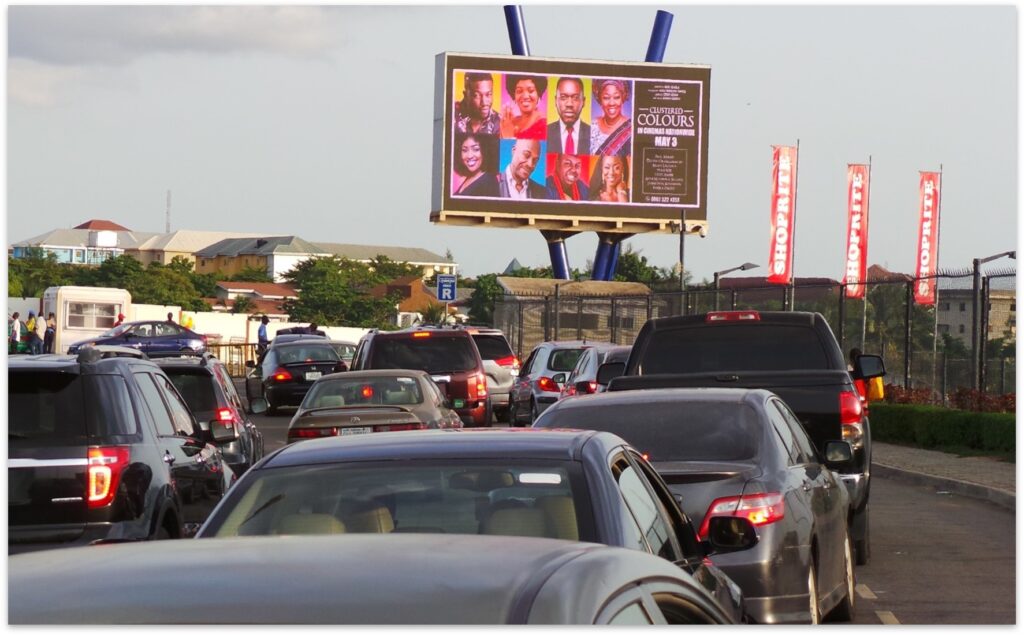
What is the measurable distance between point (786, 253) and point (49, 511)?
45340 millimetres

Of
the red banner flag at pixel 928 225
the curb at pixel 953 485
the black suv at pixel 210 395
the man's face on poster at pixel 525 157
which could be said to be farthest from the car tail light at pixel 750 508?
the man's face on poster at pixel 525 157

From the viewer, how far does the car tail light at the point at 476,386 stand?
2545 centimetres

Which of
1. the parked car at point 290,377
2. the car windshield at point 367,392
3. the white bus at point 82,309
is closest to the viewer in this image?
the car windshield at point 367,392

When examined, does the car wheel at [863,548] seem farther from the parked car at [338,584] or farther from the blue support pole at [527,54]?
the blue support pole at [527,54]

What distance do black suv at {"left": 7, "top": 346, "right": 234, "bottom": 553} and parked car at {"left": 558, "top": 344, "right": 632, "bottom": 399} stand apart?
13166 millimetres

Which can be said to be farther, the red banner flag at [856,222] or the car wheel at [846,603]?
the red banner flag at [856,222]

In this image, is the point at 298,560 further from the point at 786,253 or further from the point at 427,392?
the point at 786,253

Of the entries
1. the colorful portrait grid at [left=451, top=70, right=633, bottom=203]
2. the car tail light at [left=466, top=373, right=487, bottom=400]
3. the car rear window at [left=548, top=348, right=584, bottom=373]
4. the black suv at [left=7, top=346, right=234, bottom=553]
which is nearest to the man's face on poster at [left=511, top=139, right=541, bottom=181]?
the colorful portrait grid at [left=451, top=70, right=633, bottom=203]

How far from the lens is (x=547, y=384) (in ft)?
87.9

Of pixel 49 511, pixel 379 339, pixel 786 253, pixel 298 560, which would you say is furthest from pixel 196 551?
pixel 786 253

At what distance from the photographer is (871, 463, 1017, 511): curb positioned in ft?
56.7

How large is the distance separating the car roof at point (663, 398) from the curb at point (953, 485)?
314 inches

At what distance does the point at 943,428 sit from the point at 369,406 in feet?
35.8

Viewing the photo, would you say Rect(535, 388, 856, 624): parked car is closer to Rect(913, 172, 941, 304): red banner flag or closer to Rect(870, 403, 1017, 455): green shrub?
Rect(870, 403, 1017, 455): green shrub
